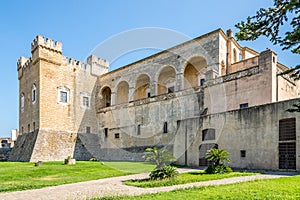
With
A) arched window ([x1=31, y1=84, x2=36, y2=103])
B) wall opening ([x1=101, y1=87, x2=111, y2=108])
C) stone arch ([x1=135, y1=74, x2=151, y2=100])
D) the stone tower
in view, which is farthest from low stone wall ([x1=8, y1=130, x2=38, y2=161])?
stone arch ([x1=135, y1=74, x2=151, y2=100])

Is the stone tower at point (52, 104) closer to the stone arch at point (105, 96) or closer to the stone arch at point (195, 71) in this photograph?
the stone arch at point (105, 96)

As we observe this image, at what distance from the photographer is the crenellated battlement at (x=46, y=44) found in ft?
90.1

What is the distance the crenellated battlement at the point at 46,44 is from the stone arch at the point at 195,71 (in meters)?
14.6

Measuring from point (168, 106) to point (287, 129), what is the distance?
12.5 m

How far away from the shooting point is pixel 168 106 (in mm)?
24625

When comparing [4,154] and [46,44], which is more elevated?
[46,44]

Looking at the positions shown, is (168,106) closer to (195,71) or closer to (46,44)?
(195,71)

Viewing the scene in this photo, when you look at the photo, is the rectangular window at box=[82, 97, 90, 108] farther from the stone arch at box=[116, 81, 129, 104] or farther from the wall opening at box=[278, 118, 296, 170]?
the wall opening at box=[278, 118, 296, 170]

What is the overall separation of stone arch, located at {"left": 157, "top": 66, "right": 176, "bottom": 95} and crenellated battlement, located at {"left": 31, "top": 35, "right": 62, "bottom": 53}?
12.0 m

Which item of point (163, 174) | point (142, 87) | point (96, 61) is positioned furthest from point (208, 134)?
point (96, 61)

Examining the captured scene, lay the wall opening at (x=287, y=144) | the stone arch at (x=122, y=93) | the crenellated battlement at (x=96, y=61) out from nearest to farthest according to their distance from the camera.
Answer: the wall opening at (x=287, y=144)
the crenellated battlement at (x=96, y=61)
the stone arch at (x=122, y=93)

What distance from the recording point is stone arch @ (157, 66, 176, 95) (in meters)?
28.9

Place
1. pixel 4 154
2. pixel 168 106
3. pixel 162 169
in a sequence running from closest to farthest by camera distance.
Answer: pixel 162 169 < pixel 168 106 < pixel 4 154

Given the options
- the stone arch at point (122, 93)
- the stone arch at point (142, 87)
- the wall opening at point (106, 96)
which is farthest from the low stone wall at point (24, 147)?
the stone arch at point (142, 87)
